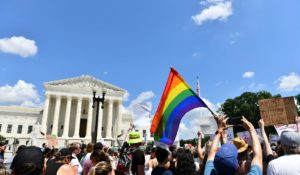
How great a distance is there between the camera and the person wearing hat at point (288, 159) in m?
2.79

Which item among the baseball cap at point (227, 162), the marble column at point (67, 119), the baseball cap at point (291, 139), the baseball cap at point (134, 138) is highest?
the marble column at point (67, 119)

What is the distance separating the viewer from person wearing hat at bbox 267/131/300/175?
9.14 feet

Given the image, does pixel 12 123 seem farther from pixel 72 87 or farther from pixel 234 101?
pixel 234 101

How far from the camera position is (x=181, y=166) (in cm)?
396

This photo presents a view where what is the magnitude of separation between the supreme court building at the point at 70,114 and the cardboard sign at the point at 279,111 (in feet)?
206

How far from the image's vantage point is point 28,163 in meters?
2.35

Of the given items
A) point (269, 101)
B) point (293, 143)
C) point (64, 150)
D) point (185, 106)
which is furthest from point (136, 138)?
point (293, 143)

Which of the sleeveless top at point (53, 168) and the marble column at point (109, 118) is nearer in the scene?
the sleeveless top at point (53, 168)

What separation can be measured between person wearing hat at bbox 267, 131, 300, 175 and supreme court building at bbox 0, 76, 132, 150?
6611cm

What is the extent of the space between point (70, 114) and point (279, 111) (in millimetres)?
71143

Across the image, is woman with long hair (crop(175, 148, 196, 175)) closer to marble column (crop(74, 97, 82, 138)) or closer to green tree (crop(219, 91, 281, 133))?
green tree (crop(219, 91, 281, 133))

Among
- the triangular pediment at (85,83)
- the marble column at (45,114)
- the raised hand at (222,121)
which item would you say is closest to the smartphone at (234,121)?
the raised hand at (222,121)

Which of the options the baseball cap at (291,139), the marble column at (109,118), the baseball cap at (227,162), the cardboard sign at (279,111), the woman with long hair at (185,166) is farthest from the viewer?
the marble column at (109,118)

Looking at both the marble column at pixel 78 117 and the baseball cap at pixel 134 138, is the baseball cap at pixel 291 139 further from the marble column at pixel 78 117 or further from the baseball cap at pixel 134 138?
the marble column at pixel 78 117
